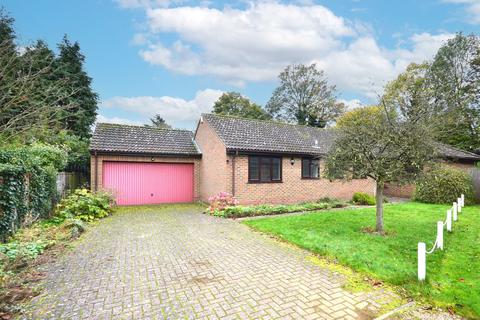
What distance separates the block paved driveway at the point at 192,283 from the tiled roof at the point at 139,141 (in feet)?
22.0

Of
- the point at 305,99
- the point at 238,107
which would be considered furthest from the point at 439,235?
the point at 238,107

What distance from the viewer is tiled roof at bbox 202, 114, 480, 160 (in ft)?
42.9

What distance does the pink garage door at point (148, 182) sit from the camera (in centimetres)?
1313

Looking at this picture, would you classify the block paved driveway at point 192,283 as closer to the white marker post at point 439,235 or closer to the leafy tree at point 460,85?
the white marker post at point 439,235

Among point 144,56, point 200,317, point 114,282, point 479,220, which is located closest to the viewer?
point 200,317

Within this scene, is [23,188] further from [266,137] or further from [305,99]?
[305,99]

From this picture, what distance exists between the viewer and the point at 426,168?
6.94 metres

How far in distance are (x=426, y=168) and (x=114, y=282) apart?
25.3 feet

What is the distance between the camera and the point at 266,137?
14508mm

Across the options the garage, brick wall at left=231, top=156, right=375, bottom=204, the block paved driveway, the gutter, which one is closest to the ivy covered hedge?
the block paved driveway

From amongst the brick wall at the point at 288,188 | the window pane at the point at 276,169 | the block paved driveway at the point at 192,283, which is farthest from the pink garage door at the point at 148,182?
the block paved driveway at the point at 192,283

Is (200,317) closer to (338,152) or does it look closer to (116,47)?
(338,152)

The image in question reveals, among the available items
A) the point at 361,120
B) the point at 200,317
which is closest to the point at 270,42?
the point at 361,120

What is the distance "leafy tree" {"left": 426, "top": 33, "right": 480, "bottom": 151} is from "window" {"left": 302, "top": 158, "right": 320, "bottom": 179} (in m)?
17.7
